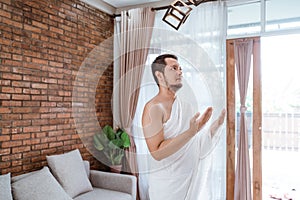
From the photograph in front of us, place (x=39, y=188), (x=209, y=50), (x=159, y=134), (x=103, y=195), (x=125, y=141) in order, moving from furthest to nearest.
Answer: (x=125, y=141)
(x=209, y=50)
(x=103, y=195)
(x=39, y=188)
(x=159, y=134)

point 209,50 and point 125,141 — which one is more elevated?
point 209,50

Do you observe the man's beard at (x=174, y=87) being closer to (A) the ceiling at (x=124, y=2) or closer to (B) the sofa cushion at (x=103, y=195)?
(B) the sofa cushion at (x=103, y=195)

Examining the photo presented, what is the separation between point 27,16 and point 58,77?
67 cm

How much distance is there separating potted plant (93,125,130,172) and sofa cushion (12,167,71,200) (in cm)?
92

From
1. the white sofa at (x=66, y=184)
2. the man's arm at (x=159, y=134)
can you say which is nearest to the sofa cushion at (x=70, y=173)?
the white sofa at (x=66, y=184)

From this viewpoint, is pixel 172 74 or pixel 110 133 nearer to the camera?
pixel 172 74

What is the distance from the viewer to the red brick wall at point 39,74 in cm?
230

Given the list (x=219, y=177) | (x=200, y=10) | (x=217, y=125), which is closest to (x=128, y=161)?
(x=219, y=177)

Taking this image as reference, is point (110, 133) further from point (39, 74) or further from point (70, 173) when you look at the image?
point (39, 74)

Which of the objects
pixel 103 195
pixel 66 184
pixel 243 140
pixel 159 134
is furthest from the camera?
pixel 243 140

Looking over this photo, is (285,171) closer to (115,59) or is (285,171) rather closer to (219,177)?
(219,177)

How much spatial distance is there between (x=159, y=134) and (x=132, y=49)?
A: 8.92 feet

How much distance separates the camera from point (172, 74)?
35.9 inches

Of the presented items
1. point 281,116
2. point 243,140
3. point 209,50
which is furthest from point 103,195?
point 281,116
